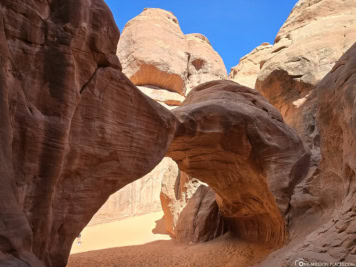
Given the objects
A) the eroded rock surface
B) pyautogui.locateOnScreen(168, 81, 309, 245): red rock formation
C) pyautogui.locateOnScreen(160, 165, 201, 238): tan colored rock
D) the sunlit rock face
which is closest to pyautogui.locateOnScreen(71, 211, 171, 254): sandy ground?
pyautogui.locateOnScreen(160, 165, 201, 238): tan colored rock

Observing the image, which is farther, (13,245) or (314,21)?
(314,21)

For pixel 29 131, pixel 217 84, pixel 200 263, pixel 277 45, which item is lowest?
pixel 200 263

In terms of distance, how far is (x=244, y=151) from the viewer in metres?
7.26

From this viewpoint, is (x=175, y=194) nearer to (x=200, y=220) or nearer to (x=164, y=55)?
(x=200, y=220)

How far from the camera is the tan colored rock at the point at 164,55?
20922 millimetres

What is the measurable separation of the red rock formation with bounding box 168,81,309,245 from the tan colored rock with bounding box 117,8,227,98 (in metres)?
13.1

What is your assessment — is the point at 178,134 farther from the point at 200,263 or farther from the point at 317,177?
the point at 200,263

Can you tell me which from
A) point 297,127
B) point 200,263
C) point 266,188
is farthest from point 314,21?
point 200,263

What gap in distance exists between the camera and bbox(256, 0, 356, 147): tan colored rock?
432 inches

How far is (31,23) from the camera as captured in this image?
157 inches

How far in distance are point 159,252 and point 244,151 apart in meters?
4.74

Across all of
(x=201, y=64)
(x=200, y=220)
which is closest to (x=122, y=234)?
(x=200, y=220)

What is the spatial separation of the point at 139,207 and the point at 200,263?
8.87 m

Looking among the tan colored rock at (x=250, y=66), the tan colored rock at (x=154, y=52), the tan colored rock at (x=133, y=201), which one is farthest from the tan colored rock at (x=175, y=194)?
the tan colored rock at (x=250, y=66)
